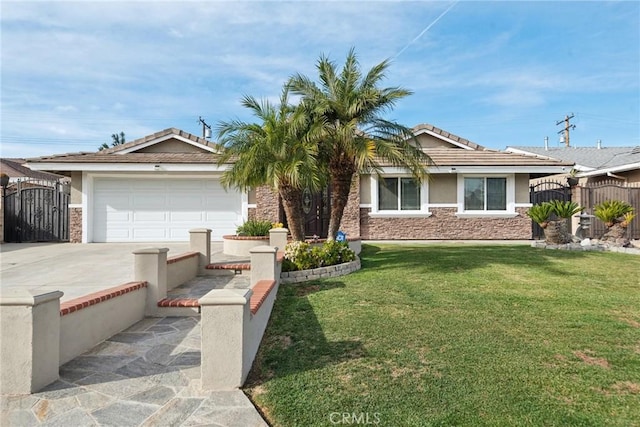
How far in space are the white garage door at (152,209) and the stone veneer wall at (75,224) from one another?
52 centimetres

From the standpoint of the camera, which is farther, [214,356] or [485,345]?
[485,345]

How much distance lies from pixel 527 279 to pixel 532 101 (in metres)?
16.8

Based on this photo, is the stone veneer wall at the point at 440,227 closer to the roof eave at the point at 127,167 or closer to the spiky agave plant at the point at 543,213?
the spiky agave plant at the point at 543,213

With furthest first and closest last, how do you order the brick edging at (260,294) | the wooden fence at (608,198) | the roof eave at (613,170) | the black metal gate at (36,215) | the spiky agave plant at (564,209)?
1. the roof eave at (613,170)
2. the wooden fence at (608,198)
3. the black metal gate at (36,215)
4. the spiky agave plant at (564,209)
5. the brick edging at (260,294)

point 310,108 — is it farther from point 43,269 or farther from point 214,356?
point 43,269

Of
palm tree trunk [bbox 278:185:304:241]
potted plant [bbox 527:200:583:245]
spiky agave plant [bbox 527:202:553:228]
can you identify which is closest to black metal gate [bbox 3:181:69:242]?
palm tree trunk [bbox 278:185:304:241]

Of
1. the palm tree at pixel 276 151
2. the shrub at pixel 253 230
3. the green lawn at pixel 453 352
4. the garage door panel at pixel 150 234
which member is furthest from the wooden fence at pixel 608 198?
the garage door panel at pixel 150 234

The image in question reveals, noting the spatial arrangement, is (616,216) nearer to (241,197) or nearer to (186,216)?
(241,197)

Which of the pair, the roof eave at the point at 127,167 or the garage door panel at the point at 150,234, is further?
the garage door panel at the point at 150,234

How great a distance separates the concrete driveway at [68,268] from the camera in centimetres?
673

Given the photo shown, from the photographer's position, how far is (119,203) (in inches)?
562

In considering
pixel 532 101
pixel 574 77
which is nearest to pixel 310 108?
pixel 574 77

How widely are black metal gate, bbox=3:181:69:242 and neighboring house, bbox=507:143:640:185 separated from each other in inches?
881

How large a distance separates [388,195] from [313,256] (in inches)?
315
